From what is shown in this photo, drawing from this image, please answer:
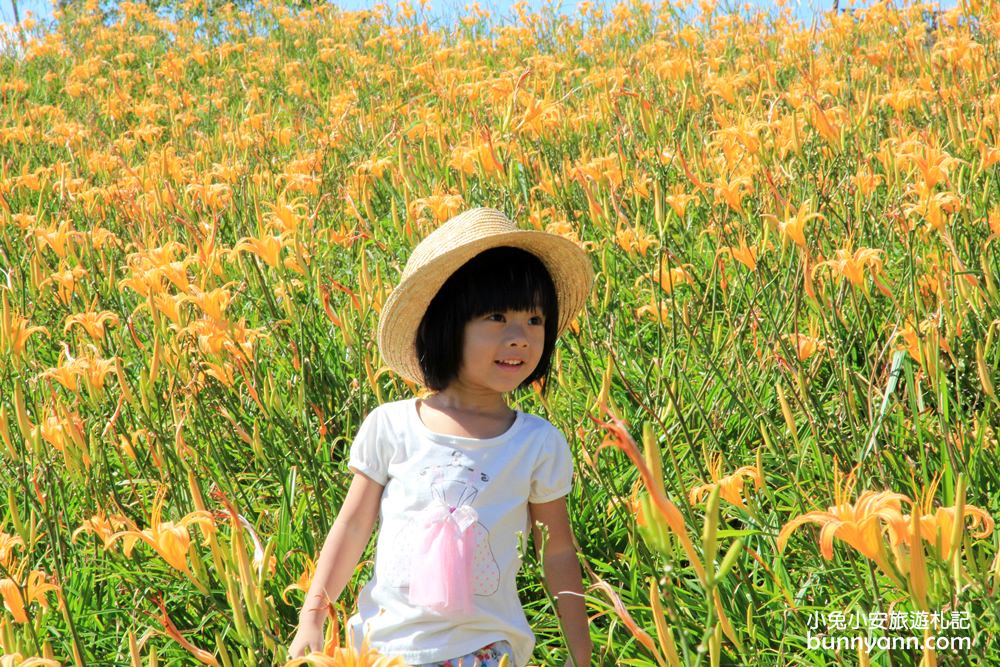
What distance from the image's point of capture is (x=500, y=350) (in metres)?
1.54

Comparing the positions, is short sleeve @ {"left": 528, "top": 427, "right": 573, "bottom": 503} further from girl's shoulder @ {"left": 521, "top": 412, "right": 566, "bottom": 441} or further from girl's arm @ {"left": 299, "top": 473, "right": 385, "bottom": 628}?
girl's arm @ {"left": 299, "top": 473, "right": 385, "bottom": 628}

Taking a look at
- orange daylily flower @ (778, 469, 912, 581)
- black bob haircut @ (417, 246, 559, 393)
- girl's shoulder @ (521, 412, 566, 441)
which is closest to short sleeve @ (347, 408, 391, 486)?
black bob haircut @ (417, 246, 559, 393)

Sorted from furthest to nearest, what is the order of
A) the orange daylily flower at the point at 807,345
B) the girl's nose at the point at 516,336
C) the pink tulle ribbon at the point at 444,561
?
1. the orange daylily flower at the point at 807,345
2. the girl's nose at the point at 516,336
3. the pink tulle ribbon at the point at 444,561

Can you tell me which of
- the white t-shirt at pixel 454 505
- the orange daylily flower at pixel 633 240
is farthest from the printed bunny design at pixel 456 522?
the orange daylily flower at pixel 633 240

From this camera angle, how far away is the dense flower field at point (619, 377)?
4.92 ft

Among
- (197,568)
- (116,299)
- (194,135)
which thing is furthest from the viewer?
(194,135)

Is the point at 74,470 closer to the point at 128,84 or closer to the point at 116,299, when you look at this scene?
the point at 116,299

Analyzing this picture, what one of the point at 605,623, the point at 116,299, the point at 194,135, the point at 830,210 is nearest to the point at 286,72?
the point at 194,135

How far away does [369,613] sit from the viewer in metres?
1.55

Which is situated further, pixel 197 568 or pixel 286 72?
pixel 286 72

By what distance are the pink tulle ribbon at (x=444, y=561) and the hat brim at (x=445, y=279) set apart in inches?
10.9

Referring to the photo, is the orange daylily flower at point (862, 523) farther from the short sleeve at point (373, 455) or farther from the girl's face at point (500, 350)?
the short sleeve at point (373, 455)

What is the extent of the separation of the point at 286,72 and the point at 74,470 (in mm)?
5192

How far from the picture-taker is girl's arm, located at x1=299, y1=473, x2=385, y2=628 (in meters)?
1.54
